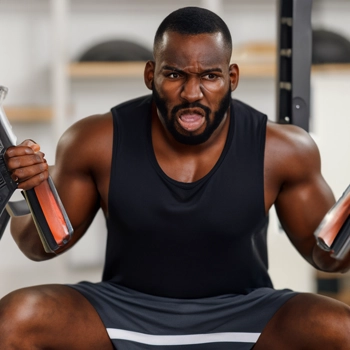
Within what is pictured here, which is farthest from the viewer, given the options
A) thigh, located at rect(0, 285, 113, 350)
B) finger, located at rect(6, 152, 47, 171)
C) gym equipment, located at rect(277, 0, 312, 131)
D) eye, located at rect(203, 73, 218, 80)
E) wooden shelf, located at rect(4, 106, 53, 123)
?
wooden shelf, located at rect(4, 106, 53, 123)

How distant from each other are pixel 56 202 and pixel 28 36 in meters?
2.35

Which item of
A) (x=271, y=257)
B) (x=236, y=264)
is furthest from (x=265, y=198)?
(x=271, y=257)

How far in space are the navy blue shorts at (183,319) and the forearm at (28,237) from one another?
0.11m

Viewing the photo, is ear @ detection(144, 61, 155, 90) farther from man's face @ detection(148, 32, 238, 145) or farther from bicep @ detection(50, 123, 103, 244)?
bicep @ detection(50, 123, 103, 244)

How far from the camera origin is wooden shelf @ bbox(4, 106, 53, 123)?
11.0 ft

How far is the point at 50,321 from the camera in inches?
60.7

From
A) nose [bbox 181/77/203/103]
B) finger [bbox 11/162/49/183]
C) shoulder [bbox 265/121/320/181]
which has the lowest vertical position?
shoulder [bbox 265/121/320/181]

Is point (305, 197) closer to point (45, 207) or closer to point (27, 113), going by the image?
point (45, 207)

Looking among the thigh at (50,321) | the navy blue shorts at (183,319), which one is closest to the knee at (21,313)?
the thigh at (50,321)

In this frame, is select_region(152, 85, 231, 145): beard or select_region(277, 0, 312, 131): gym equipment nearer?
select_region(152, 85, 231, 145): beard

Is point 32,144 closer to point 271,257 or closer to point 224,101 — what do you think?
point 224,101

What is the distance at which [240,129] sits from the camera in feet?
5.69

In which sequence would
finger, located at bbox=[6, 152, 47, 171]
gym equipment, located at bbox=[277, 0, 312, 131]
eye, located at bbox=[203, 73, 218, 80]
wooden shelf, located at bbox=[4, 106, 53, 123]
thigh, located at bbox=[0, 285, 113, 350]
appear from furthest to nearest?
wooden shelf, located at bbox=[4, 106, 53, 123] → gym equipment, located at bbox=[277, 0, 312, 131] → eye, located at bbox=[203, 73, 218, 80] → thigh, located at bbox=[0, 285, 113, 350] → finger, located at bbox=[6, 152, 47, 171]

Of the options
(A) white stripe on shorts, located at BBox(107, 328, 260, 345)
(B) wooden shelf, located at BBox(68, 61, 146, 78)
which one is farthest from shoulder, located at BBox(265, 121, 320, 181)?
(B) wooden shelf, located at BBox(68, 61, 146, 78)
